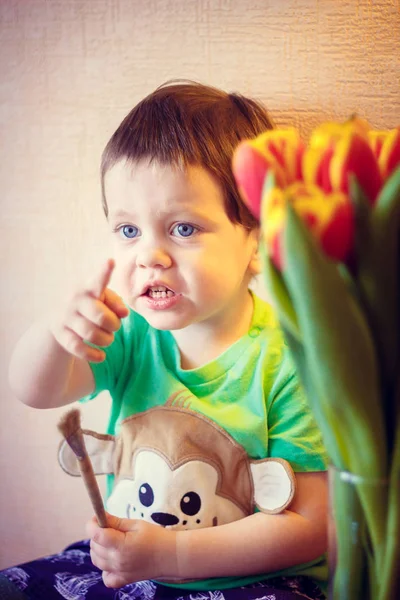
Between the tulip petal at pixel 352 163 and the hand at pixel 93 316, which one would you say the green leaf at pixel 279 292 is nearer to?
the tulip petal at pixel 352 163

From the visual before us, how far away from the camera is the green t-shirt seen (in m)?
0.71

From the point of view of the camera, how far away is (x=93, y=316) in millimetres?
590

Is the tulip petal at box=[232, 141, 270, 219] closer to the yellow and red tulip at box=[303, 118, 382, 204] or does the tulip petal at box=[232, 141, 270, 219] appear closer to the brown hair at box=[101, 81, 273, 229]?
the yellow and red tulip at box=[303, 118, 382, 204]

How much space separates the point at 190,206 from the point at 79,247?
294mm

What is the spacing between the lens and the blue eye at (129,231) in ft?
2.33

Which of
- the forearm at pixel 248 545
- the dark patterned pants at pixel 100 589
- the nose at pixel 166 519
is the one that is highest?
the nose at pixel 166 519

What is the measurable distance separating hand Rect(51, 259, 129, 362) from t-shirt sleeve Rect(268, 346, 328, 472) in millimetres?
219

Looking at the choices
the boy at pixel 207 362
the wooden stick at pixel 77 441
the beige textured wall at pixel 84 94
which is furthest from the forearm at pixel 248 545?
the beige textured wall at pixel 84 94

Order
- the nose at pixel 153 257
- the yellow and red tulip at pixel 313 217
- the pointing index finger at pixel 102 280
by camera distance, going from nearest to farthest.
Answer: the yellow and red tulip at pixel 313 217
the pointing index finger at pixel 102 280
the nose at pixel 153 257

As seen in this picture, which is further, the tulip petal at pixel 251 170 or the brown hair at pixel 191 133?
the brown hair at pixel 191 133

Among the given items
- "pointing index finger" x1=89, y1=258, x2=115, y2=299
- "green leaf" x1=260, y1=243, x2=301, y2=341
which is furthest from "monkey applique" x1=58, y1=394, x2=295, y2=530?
"green leaf" x1=260, y1=243, x2=301, y2=341

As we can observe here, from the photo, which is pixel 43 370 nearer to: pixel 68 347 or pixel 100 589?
pixel 68 347

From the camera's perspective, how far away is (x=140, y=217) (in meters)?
0.69

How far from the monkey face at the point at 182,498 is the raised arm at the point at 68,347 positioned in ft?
0.43
